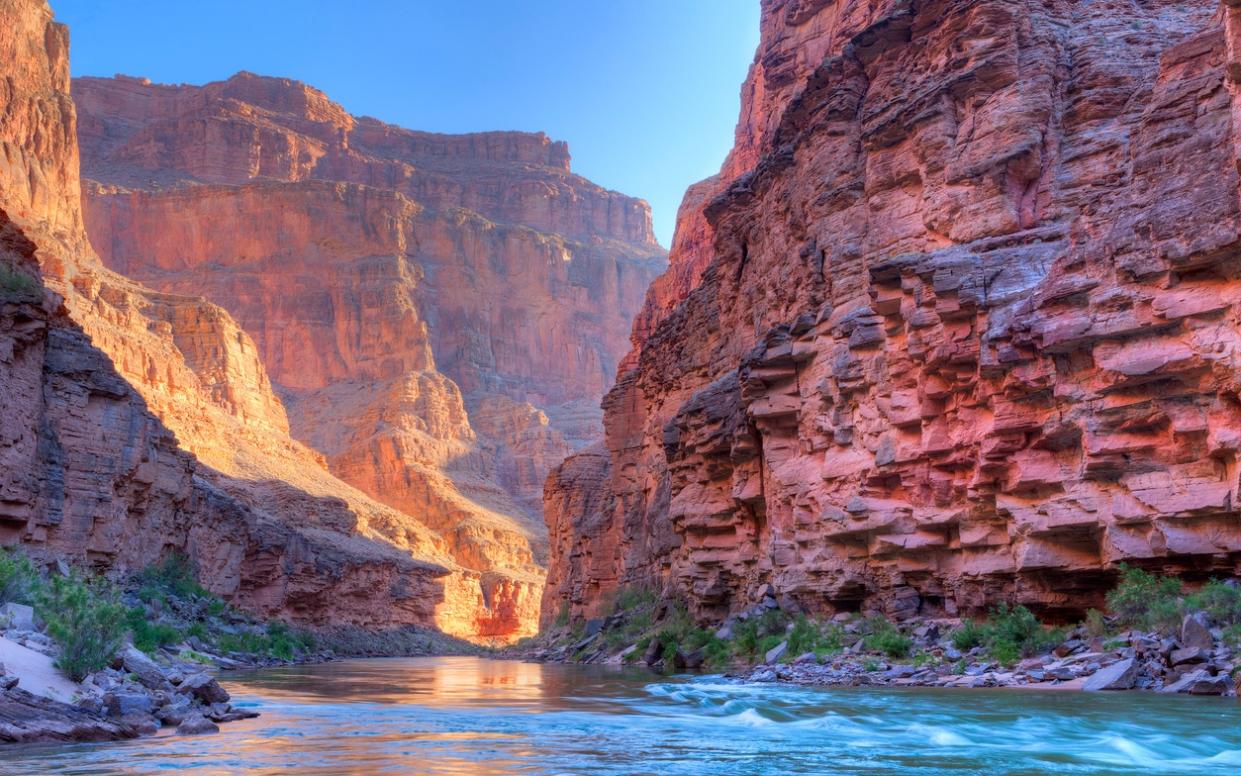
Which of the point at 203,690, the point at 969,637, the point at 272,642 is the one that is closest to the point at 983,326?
the point at 969,637

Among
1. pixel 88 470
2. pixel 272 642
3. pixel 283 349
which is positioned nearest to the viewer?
pixel 88 470

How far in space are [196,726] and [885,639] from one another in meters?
13.3

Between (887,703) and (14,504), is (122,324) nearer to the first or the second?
(14,504)

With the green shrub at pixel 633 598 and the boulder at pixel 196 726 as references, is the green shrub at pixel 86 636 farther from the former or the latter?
the green shrub at pixel 633 598

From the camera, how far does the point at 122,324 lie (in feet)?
258

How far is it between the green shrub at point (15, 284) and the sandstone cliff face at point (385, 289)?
201ft

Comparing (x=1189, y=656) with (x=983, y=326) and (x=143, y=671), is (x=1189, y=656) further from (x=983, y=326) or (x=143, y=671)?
(x=143, y=671)

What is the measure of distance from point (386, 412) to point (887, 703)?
11766cm

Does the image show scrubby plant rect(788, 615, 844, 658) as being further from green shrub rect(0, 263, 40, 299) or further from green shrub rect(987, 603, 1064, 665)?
green shrub rect(0, 263, 40, 299)

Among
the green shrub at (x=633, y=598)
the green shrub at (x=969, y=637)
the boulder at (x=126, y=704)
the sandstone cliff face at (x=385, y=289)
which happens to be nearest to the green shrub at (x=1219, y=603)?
the green shrub at (x=969, y=637)

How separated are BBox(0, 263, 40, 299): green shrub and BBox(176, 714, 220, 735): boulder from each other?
19435 mm

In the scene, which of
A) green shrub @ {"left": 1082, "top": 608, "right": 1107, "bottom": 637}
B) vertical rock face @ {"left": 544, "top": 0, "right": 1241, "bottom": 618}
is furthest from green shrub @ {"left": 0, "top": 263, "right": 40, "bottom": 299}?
green shrub @ {"left": 1082, "top": 608, "right": 1107, "bottom": 637}

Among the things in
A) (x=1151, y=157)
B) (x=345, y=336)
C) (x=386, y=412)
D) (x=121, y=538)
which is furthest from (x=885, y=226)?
(x=345, y=336)

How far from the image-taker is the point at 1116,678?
14.4 meters
